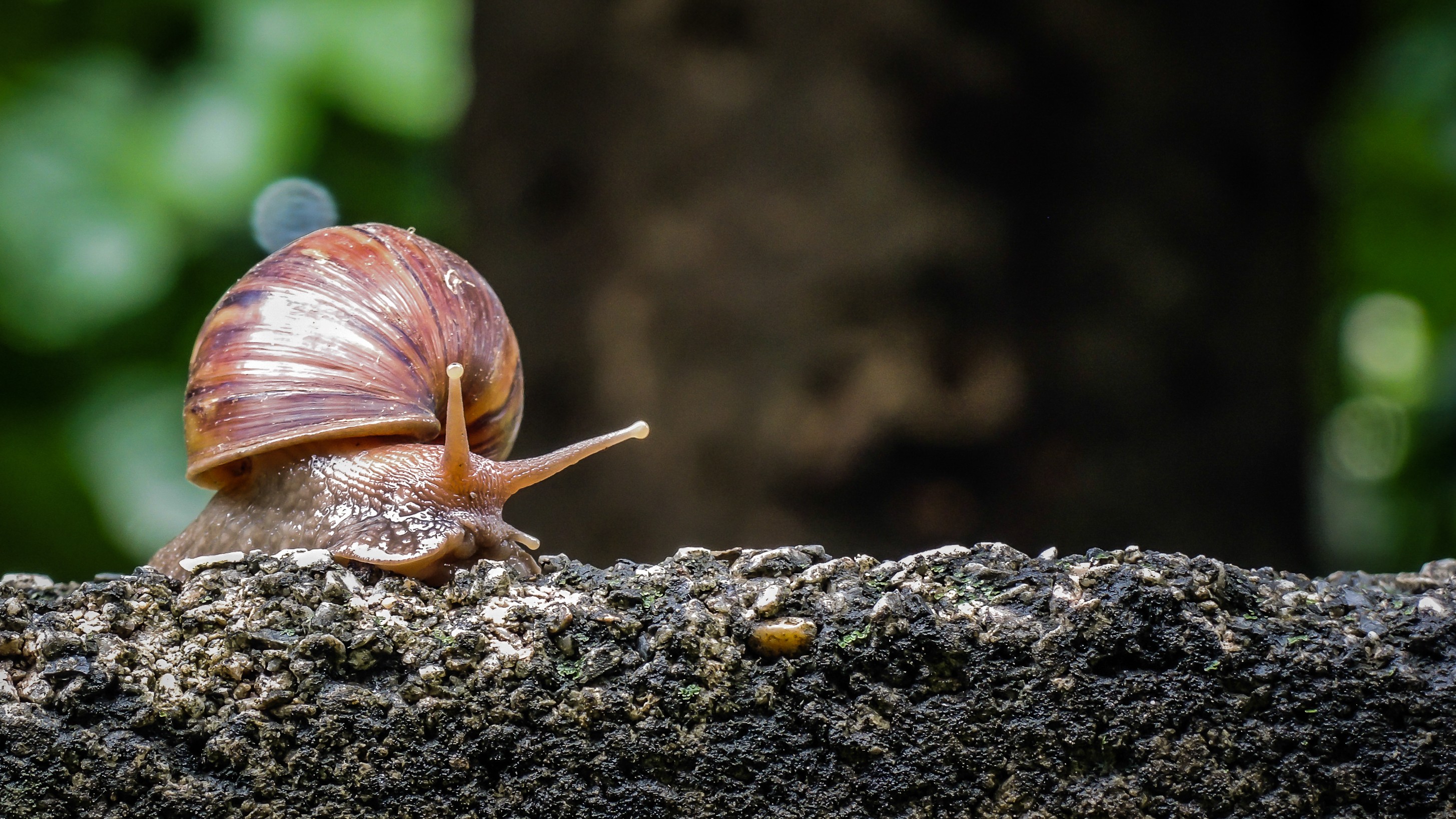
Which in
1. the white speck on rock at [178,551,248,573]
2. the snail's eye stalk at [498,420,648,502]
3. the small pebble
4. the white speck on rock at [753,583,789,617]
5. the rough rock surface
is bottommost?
the rough rock surface

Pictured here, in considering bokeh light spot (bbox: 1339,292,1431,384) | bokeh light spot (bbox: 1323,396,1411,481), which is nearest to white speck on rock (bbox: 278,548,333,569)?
bokeh light spot (bbox: 1339,292,1431,384)

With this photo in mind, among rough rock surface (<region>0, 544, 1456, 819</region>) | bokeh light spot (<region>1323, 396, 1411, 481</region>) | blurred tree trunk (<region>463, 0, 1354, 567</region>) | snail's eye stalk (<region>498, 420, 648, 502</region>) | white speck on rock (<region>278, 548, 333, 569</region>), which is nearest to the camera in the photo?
rough rock surface (<region>0, 544, 1456, 819</region>)

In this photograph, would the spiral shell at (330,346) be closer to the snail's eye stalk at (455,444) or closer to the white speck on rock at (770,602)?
the snail's eye stalk at (455,444)

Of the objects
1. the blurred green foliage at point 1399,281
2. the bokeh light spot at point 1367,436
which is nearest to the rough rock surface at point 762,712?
the blurred green foliage at point 1399,281

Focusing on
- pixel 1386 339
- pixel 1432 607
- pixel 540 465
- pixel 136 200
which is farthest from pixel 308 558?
pixel 1386 339

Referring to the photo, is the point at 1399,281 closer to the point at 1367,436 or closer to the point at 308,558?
the point at 1367,436

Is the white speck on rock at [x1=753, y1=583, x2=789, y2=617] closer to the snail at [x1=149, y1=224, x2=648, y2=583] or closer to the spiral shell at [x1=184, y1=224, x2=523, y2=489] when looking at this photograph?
the snail at [x1=149, y1=224, x2=648, y2=583]
